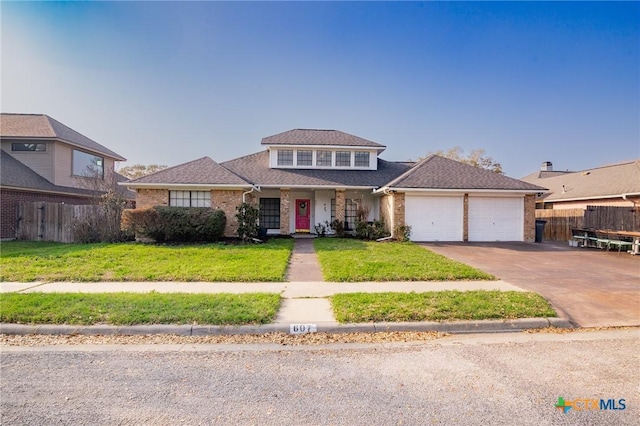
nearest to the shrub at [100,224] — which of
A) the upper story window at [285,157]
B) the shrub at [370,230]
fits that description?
the upper story window at [285,157]

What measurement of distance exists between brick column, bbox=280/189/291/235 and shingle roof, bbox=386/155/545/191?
5.47m

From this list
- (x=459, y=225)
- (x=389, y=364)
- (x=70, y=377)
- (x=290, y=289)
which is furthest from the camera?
(x=459, y=225)

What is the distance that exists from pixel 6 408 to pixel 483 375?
4.98 m

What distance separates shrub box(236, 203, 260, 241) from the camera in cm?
1447

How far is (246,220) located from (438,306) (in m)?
10.2

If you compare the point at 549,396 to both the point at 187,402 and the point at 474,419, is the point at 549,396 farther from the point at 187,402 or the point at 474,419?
the point at 187,402

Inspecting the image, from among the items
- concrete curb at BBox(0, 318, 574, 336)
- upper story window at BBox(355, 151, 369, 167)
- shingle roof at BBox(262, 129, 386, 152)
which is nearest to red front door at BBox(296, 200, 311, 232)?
shingle roof at BBox(262, 129, 386, 152)

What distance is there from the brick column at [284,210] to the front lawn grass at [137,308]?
36.8 feet

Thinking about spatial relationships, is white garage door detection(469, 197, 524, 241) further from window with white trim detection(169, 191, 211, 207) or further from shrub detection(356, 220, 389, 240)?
window with white trim detection(169, 191, 211, 207)

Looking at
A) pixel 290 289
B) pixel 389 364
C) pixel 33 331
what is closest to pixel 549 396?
pixel 389 364

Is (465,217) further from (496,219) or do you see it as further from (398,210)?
(398,210)

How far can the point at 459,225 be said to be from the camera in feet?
A: 53.2

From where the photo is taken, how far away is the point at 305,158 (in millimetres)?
19781

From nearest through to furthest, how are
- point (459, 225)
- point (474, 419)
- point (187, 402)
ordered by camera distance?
point (474, 419) → point (187, 402) → point (459, 225)
